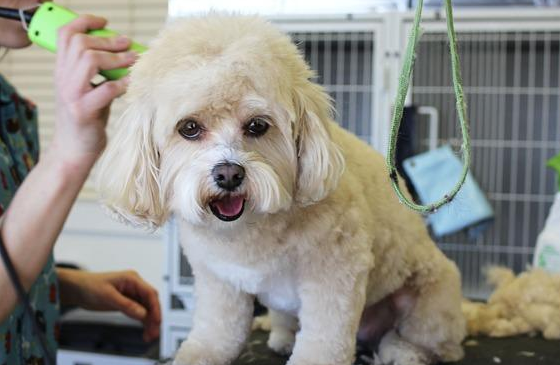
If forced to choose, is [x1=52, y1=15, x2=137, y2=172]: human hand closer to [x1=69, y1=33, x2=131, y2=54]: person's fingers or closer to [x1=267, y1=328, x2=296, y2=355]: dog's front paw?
[x1=69, y1=33, x2=131, y2=54]: person's fingers

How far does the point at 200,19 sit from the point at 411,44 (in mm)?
296

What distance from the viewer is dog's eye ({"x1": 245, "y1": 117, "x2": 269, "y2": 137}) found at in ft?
2.32

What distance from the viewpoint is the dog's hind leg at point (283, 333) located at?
971mm

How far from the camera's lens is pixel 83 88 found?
0.85 meters

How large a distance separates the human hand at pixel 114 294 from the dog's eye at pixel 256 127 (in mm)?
610

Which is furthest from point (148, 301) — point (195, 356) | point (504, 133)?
point (504, 133)

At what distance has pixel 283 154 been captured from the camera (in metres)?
0.73

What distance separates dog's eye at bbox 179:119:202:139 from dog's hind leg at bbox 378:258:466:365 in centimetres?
40

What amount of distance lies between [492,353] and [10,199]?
2.57ft

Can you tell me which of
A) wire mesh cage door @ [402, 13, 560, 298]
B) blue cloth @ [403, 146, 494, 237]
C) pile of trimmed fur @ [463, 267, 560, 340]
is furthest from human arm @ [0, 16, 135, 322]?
wire mesh cage door @ [402, 13, 560, 298]

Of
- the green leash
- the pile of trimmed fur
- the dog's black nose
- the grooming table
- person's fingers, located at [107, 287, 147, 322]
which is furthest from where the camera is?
person's fingers, located at [107, 287, 147, 322]

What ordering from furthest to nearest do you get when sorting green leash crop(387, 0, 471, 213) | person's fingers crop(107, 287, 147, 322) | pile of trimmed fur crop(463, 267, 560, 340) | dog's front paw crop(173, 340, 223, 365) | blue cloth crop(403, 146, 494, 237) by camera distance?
blue cloth crop(403, 146, 494, 237) < person's fingers crop(107, 287, 147, 322) < pile of trimmed fur crop(463, 267, 560, 340) < dog's front paw crop(173, 340, 223, 365) < green leash crop(387, 0, 471, 213)

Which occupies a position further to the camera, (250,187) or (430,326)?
(430,326)

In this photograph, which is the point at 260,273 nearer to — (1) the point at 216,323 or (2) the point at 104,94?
(1) the point at 216,323
